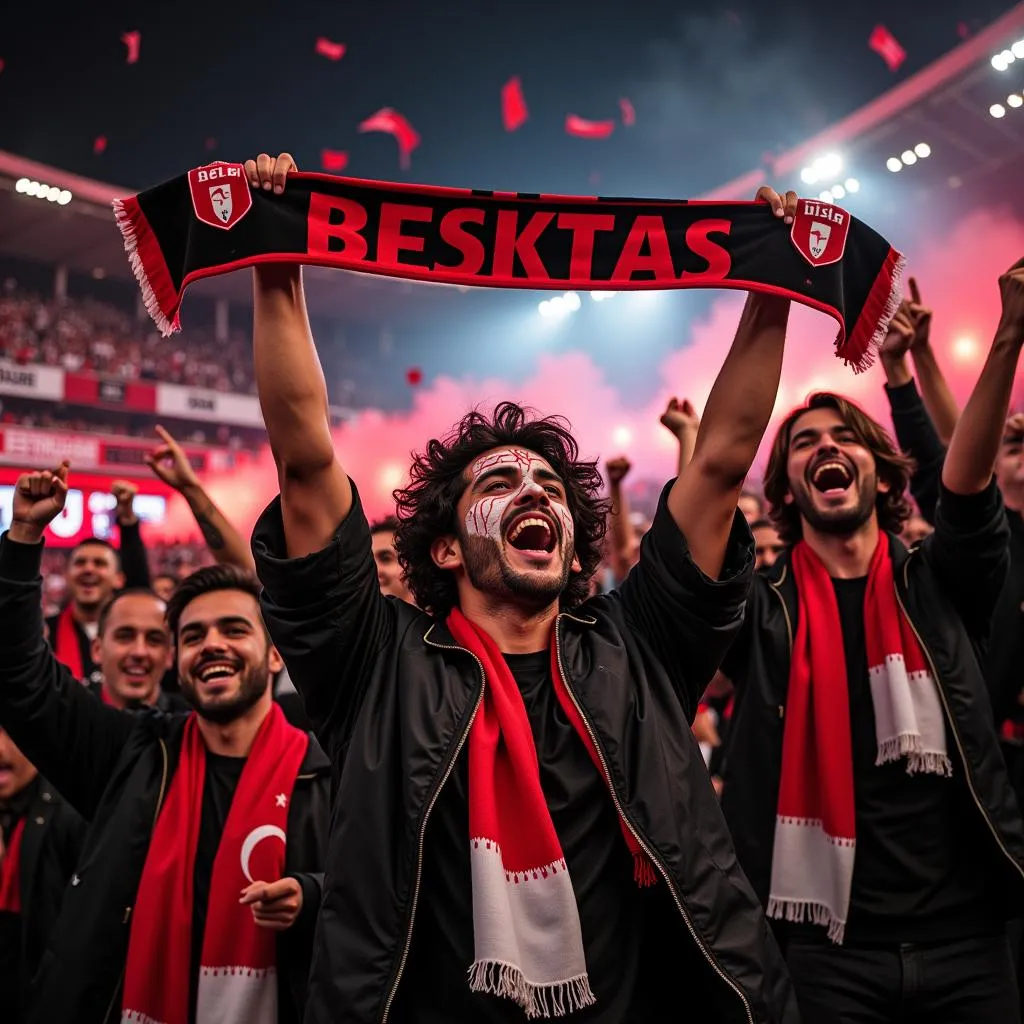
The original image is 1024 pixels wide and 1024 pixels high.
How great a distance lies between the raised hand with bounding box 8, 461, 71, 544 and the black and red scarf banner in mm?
770

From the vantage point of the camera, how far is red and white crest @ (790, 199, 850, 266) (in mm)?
1937

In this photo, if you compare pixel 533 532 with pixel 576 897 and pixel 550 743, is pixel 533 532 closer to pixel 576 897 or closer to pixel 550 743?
pixel 550 743

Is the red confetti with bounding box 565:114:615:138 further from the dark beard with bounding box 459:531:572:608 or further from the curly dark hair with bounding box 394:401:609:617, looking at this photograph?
the dark beard with bounding box 459:531:572:608

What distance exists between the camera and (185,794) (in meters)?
2.42

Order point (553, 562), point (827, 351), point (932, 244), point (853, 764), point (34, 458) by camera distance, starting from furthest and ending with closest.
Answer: point (34, 458) < point (827, 351) < point (932, 244) < point (853, 764) < point (553, 562)

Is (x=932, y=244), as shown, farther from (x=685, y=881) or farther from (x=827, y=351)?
(x=685, y=881)

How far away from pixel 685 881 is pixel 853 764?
38.3 inches

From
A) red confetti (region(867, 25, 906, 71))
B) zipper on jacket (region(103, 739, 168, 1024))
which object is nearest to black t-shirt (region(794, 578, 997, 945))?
zipper on jacket (region(103, 739, 168, 1024))

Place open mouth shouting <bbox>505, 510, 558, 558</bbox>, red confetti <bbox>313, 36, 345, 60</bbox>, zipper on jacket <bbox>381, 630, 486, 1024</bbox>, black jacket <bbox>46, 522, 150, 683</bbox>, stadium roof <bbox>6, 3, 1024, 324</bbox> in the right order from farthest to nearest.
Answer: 1. red confetti <bbox>313, 36, 345, 60</bbox>
2. stadium roof <bbox>6, 3, 1024, 324</bbox>
3. black jacket <bbox>46, 522, 150, 683</bbox>
4. open mouth shouting <bbox>505, 510, 558, 558</bbox>
5. zipper on jacket <bbox>381, 630, 486, 1024</bbox>

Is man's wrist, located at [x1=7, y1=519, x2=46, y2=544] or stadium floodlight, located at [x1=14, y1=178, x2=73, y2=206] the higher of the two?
stadium floodlight, located at [x1=14, y1=178, x2=73, y2=206]

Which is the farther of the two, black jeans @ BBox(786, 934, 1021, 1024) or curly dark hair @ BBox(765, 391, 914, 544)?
curly dark hair @ BBox(765, 391, 914, 544)

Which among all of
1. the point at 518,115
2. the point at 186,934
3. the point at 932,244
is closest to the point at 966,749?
the point at 186,934

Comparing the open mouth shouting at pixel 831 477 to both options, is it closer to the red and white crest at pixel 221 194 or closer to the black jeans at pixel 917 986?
the black jeans at pixel 917 986

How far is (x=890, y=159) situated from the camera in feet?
47.5
